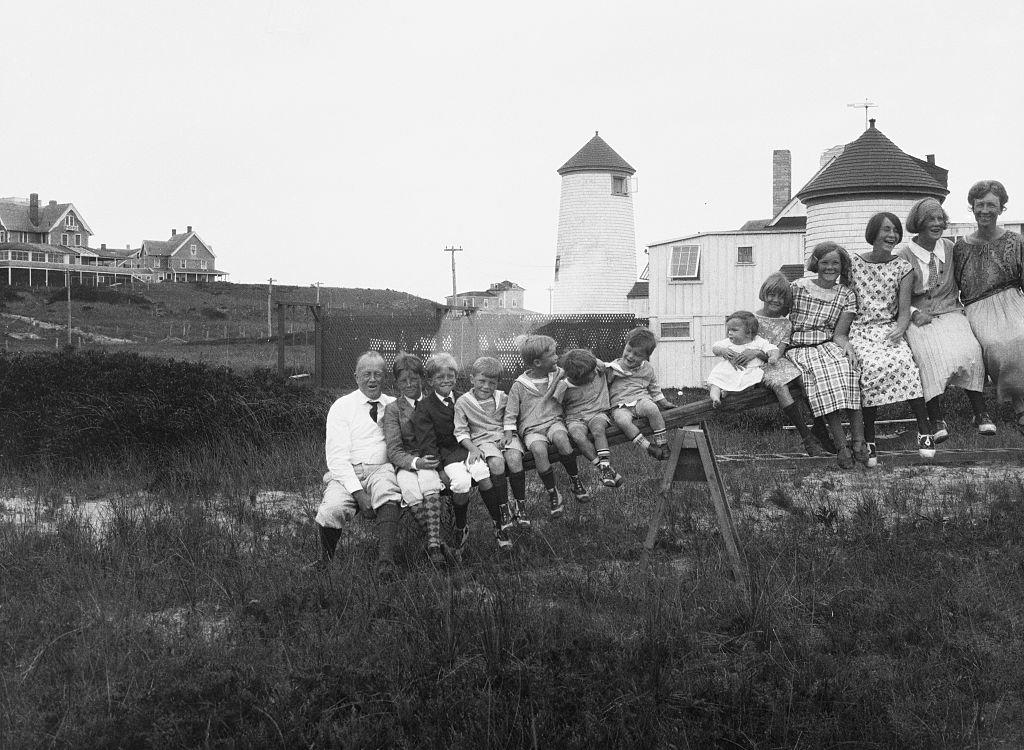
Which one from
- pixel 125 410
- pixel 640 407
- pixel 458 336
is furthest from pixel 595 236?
pixel 640 407

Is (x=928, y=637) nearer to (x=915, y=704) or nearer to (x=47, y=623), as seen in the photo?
(x=915, y=704)

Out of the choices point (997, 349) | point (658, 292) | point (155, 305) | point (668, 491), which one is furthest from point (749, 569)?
point (155, 305)

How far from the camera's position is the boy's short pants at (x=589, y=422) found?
7.64m

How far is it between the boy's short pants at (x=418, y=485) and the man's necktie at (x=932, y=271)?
3.64 m

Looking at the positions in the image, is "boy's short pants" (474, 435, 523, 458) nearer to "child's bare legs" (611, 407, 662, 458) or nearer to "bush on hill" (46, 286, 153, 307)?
"child's bare legs" (611, 407, 662, 458)

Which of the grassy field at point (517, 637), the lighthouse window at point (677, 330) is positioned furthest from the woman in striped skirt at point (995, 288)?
the lighthouse window at point (677, 330)

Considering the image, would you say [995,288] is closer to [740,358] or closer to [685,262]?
[740,358]

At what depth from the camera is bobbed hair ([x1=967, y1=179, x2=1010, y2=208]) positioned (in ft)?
25.2

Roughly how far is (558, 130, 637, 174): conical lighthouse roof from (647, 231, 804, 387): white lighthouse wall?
13105mm

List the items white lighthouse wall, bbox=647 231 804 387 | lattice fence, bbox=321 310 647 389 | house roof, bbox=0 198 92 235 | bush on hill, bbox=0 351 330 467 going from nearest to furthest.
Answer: bush on hill, bbox=0 351 330 467, lattice fence, bbox=321 310 647 389, white lighthouse wall, bbox=647 231 804 387, house roof, bbox=0 198 92 235

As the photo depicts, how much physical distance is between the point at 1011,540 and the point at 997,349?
6.55 ft

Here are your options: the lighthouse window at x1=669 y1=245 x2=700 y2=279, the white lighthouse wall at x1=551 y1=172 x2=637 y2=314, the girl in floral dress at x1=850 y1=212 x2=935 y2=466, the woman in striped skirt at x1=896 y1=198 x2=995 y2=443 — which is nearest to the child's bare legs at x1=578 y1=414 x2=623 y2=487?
the girl in floral dress at x1=850 y1=212 x2=935 y2=466

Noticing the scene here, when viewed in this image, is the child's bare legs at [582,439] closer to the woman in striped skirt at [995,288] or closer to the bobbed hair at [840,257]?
the bobbed hair at [840,257]

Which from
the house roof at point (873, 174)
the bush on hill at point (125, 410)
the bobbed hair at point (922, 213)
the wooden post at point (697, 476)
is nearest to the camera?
the wooden post at point (697, 476)
